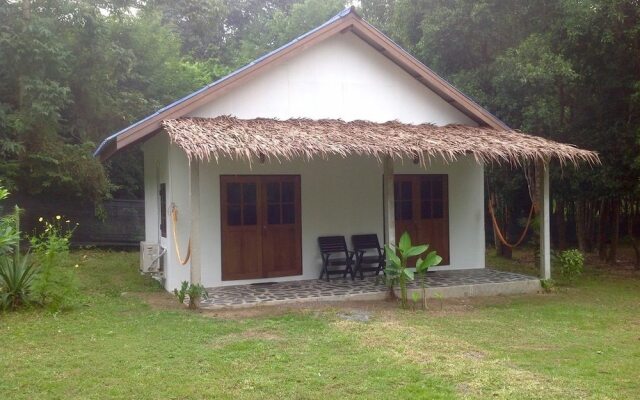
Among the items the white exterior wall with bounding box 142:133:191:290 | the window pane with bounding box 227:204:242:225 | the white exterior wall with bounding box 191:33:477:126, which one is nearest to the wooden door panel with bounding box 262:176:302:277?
the window pane with bounding box 227:204:242:225

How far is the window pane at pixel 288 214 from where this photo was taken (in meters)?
11.5

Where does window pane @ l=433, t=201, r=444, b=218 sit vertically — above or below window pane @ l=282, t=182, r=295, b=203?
below

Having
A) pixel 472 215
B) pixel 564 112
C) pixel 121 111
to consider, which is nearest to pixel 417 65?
pixel 472 215

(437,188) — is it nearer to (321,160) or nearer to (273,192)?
(321,160)

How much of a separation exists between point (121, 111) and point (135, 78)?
6.03 feet

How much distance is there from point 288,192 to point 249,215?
87cm

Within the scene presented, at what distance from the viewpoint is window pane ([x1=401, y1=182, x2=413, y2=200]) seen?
40.7ft

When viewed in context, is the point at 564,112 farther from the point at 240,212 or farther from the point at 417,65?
the point at 240,212

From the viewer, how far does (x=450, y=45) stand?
47.5 feet

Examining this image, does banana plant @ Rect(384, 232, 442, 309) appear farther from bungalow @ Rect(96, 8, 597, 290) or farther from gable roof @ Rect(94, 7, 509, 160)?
gable roof @ Rect(94, 7, 509, 160)

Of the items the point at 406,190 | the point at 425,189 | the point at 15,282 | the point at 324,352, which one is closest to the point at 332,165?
the point at 406,190

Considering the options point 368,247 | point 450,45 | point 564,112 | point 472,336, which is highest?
point 450,45

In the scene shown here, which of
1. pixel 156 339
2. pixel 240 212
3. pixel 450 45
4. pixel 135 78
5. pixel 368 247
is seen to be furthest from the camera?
pixel 135 78

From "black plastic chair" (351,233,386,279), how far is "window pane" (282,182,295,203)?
1455 millimetres
